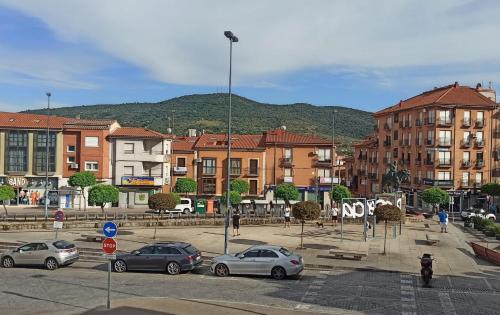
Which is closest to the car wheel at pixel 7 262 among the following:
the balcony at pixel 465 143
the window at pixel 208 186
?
the window at pixel 208 186

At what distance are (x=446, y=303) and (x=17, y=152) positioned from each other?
195 feet

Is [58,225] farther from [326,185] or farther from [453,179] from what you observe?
[453,179]

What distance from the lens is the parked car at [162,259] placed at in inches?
945

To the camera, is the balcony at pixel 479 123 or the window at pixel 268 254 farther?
the balcony at pixel 479 123

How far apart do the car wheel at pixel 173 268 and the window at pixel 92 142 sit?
46519 mm

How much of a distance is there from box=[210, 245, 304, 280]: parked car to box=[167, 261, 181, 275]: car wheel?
1.48m

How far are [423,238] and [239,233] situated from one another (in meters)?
12.6

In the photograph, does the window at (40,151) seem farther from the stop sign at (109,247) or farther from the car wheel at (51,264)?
the stop sign at (109,247)

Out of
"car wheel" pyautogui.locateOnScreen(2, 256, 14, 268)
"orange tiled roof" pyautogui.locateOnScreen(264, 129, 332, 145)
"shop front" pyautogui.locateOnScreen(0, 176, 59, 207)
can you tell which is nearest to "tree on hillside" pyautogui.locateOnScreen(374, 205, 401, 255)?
"car wheel" pyautogui.locateOnScreen(2, 256, 14, 268)

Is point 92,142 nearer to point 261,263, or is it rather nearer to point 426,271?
point 261,263

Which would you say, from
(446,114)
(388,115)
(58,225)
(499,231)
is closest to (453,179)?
(446,114)

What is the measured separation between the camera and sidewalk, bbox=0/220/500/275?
1054 inches

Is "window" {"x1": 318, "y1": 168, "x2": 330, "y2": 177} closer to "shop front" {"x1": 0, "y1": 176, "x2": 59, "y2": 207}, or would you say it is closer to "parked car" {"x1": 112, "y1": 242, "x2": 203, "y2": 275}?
"shop front" {"x1": 0, "y1": 176, "x2": 59, "y2": 207}

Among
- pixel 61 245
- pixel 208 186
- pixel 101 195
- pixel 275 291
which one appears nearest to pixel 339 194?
→ pixel 101 195
